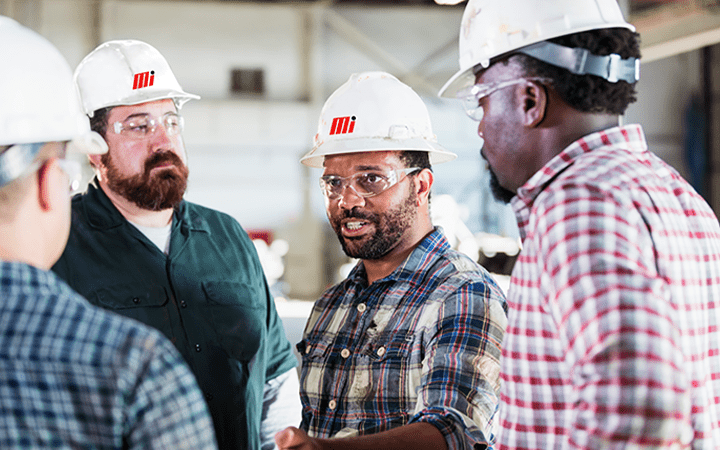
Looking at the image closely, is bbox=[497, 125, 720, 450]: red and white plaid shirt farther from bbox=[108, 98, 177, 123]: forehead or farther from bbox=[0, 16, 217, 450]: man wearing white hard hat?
bbox=[108, 98, 177, 123]: forehead

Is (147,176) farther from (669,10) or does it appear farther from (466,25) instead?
(669,10)

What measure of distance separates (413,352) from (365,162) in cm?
88

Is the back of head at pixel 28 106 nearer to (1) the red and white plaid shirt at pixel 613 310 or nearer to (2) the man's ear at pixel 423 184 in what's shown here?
(1) the red and white plaid shirt at pixel 613 310

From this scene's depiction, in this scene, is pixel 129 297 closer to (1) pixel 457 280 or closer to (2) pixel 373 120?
(2) pixel 373 120

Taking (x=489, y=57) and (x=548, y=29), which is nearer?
(x=548, y=29)

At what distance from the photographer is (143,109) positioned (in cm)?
318

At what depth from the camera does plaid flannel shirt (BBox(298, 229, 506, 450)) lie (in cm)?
226

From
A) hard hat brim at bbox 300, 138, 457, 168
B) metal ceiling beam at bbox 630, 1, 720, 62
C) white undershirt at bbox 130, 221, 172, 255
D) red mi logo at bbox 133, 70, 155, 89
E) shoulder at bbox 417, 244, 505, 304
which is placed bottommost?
shoulder at bbox 417, 244, 505, 304

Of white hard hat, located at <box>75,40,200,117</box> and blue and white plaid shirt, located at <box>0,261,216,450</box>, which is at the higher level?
white hard hat, located at <box>75,40,200,117</box>

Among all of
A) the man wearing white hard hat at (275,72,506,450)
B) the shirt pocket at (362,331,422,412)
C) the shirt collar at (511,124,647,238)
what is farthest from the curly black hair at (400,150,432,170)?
the shirt collar at (511,124,647,238)

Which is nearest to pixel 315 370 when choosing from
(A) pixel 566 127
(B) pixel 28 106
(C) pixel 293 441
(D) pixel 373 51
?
(C) pixel 293 441

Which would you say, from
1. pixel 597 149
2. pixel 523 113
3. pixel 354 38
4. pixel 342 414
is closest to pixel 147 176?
pixel 342 414

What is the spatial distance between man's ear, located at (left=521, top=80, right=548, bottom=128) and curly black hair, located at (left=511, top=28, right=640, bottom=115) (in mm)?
31

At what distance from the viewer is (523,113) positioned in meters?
1.80
